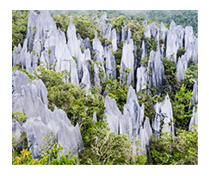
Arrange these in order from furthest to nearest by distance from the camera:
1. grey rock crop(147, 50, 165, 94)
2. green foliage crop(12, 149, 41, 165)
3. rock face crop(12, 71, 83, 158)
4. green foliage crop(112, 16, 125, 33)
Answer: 1. green foliage crop(112, 16, 125, 33)
2. grey rock crop(147, 50, 165, 94)
3. rock face crop(12, 71, 83, 158)
4. green foliage crop(12, 149, 41, 165)

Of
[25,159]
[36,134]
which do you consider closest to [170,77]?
[36,134]

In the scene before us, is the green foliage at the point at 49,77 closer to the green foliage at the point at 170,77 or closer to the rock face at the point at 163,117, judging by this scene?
the rock face at the point at 163,117

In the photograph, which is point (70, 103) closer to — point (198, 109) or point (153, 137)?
point (153, 137)

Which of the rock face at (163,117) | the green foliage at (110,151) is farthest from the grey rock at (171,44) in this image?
the green foliage at (110,151)

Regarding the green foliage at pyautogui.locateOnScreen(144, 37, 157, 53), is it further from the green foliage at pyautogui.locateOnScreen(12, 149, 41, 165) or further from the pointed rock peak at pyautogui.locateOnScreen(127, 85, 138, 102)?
the green foliage at pyautogui.locateOnScreen(12, 149, 41, 165)

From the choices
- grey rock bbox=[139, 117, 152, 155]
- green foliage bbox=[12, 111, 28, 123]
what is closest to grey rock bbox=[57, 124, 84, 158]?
green foliage bbox=[12, 111, 28, 123]
